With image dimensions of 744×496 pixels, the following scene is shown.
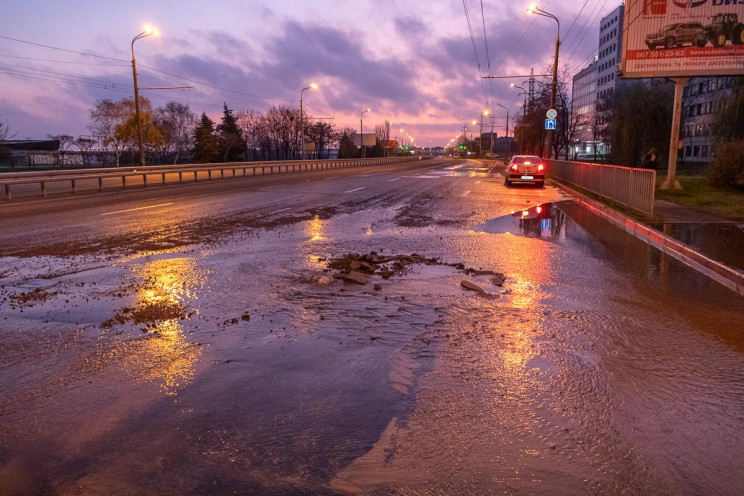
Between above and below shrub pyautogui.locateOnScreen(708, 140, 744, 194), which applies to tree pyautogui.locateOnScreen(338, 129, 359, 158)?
above

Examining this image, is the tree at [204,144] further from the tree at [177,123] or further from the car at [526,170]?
the car at [526,170]

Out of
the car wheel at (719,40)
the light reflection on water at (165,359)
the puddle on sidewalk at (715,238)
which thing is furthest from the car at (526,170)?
the light reflection on water at (165,359)

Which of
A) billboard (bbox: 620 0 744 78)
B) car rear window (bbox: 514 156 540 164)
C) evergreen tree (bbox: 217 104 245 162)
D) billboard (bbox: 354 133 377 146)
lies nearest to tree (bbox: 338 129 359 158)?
billboard (bbox: 354 133 377 146)

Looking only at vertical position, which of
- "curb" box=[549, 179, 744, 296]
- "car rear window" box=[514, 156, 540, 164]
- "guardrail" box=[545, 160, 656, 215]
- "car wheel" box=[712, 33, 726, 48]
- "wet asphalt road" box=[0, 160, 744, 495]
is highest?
"car wheel" box=[712, 33, 726, 48]

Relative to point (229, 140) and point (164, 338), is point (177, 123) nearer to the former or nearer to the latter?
point (229, 140)

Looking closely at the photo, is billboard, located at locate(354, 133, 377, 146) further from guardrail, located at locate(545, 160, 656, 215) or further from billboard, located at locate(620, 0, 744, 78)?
billboard, located at locate(620, 0, 744, 78)

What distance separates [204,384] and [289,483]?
145cm

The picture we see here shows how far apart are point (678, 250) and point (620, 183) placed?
788 cm

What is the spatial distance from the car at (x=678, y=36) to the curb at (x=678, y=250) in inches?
371

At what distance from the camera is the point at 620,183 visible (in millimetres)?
16922

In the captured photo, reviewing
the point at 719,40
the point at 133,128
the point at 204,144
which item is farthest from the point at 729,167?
the point at 204,144

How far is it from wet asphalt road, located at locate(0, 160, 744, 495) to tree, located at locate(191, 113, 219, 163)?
264 ft

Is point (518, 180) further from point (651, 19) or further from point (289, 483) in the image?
point (289, 483)

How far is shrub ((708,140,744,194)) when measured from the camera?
69.6 feet
